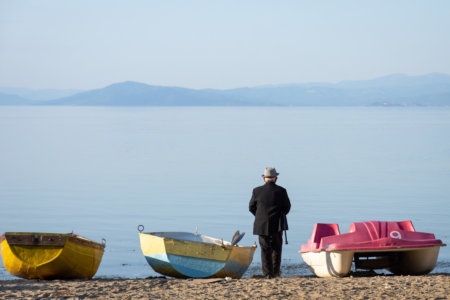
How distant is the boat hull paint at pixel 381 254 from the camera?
12.3 meters

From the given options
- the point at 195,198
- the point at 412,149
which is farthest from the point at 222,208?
the point at 412,149

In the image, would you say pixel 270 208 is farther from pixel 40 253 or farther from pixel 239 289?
pixel 40 253

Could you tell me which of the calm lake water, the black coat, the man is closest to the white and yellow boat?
the man

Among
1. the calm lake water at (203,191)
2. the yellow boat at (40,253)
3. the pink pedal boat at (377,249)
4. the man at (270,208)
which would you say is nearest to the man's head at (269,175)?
the man at (270,208)

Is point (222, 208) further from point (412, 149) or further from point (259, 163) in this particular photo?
point (412, 149)

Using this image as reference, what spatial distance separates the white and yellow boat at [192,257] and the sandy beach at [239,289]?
2.08 ft

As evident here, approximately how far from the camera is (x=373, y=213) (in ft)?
86.6

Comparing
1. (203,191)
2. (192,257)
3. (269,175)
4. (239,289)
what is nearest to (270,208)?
(269,175)

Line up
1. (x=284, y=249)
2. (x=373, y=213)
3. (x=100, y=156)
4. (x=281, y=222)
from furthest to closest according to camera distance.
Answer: (x=100, y=156)
(x=373, y=213)
(x=284, y=249)
(x=281, y=222)

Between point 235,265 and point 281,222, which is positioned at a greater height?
point 281,222

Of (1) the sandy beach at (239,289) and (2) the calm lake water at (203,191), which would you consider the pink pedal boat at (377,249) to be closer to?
(1) the sandy beach at (239,289)

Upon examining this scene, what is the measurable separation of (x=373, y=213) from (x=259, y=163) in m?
18.7

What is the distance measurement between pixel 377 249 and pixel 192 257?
2.86 m

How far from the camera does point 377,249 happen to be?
1216 centimetres
